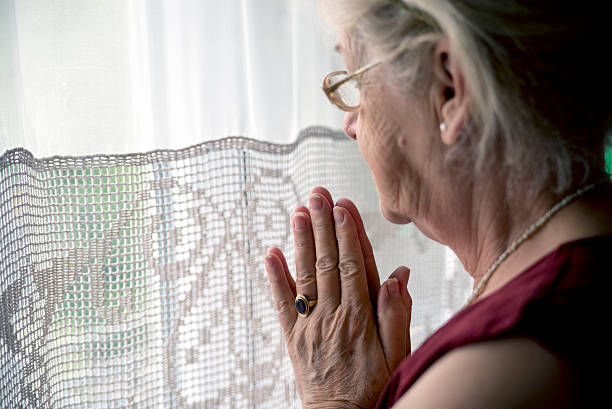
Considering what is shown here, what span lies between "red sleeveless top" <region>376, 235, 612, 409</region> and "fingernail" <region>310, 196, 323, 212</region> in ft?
1.06

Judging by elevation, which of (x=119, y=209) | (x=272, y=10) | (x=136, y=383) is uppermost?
(x=272, y=10)

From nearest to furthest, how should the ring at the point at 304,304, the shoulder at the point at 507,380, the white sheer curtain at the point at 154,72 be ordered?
1. the shoulder at the point at 507,380
2. the white sheer curtain at the point at 154,72
3. the ring at the point at 304,304

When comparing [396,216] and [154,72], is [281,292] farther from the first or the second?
[154,72]

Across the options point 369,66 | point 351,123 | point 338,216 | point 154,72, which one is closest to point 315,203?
point 338,216

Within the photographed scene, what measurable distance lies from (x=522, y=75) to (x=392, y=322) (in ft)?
1.49

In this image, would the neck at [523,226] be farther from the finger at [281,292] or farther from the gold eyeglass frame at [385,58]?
the finger at [281,292]

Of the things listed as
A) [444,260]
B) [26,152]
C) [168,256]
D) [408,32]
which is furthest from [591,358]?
[444,260]

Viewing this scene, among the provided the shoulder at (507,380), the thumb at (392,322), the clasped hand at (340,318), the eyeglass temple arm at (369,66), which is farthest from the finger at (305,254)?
the shoulder at (507,380)

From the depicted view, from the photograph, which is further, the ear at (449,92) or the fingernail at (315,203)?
the fingernail at (315,203)

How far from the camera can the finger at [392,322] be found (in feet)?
3.02

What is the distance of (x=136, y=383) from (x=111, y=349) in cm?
8

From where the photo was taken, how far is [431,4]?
662 millimetres

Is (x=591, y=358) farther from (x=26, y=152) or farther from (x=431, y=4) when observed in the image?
(x=26, y=152)

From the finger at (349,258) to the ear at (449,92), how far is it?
249 millimetres
